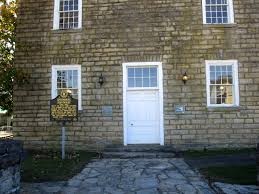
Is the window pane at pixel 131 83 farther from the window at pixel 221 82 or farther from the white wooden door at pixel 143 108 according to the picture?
the window at pixel 221 82

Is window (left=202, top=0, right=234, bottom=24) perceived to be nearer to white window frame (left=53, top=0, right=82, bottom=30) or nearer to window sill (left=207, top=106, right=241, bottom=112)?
window sill (left=207, top=106, right=241, bottom=112)

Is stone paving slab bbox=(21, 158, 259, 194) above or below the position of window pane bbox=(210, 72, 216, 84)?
below

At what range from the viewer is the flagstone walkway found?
6.94 metres

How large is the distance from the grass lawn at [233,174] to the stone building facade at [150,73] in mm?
3643

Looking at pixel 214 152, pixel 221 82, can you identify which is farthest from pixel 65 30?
pixel 214 152

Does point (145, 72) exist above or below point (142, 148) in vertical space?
above

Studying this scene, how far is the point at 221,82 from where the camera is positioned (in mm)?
12766

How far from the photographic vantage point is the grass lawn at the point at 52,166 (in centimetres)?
805

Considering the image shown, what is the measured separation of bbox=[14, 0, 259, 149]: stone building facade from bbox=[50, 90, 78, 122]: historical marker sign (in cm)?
171

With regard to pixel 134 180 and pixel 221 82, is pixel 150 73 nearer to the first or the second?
pixel 221 82

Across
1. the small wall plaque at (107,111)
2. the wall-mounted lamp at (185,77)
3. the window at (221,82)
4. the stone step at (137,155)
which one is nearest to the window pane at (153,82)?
the wall-mounted lamp at (185,77)

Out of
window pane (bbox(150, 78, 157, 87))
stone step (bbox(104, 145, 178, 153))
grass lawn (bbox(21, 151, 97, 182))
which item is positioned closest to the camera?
grass lawn (bbox(21, 151, 97, 182))

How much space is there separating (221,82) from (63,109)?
227 inches

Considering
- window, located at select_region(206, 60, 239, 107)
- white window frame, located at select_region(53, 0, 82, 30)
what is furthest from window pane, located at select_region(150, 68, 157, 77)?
white window frame, located at select_region(53, 0, 82, 30)
